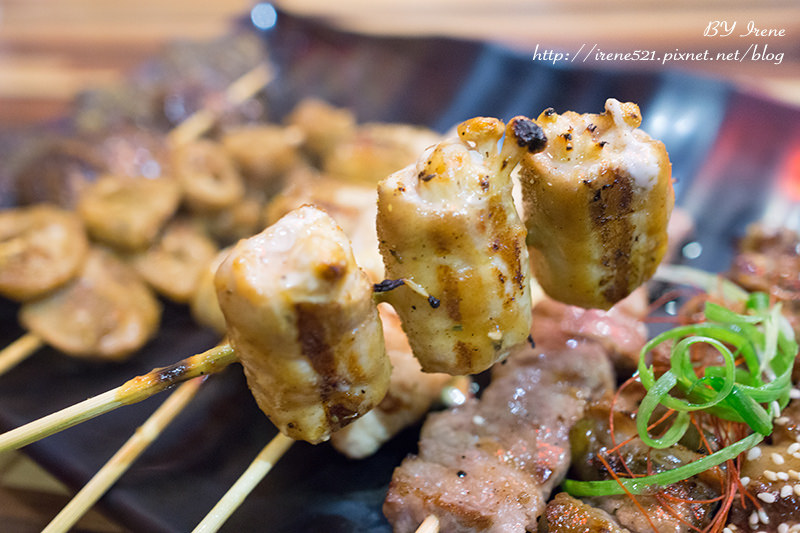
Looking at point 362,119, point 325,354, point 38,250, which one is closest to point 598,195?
point 325,354

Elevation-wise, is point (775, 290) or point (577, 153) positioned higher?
point (577, 153)

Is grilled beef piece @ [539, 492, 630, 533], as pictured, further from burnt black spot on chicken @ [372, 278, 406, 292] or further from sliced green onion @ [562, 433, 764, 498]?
burnt black spot on chicken @ [372, 278, 406, 292]

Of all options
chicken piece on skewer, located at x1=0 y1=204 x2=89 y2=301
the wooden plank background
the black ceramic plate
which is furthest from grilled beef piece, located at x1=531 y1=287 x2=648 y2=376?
chicken piece on skewer, located at x1=0 y1=204 x2=89 y2=301

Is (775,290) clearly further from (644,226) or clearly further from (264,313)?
(264,313)

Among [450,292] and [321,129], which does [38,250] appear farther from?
[450,292]

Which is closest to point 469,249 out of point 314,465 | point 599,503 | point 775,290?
point 599,503

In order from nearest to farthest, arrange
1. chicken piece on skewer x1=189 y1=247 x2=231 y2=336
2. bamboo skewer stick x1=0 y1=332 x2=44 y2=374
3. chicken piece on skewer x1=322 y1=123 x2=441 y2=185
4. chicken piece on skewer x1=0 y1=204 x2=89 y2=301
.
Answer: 1. bamboo skewer stick x1=0 y1=332 x2=44 y2=374
2. chicken piece on skewer x1=0 y1=204 x2=89 y2=301
3. chicken piece on skewer x1=189 y1=247 x2=231 y2=336
4. chicken piece on skewer x1=322 y1=123 x2=441 y2=185

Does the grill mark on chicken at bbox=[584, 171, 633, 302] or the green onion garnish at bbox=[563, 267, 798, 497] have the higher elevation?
the grill mark on chicken at bbox=[584, 171, 633, 302]
